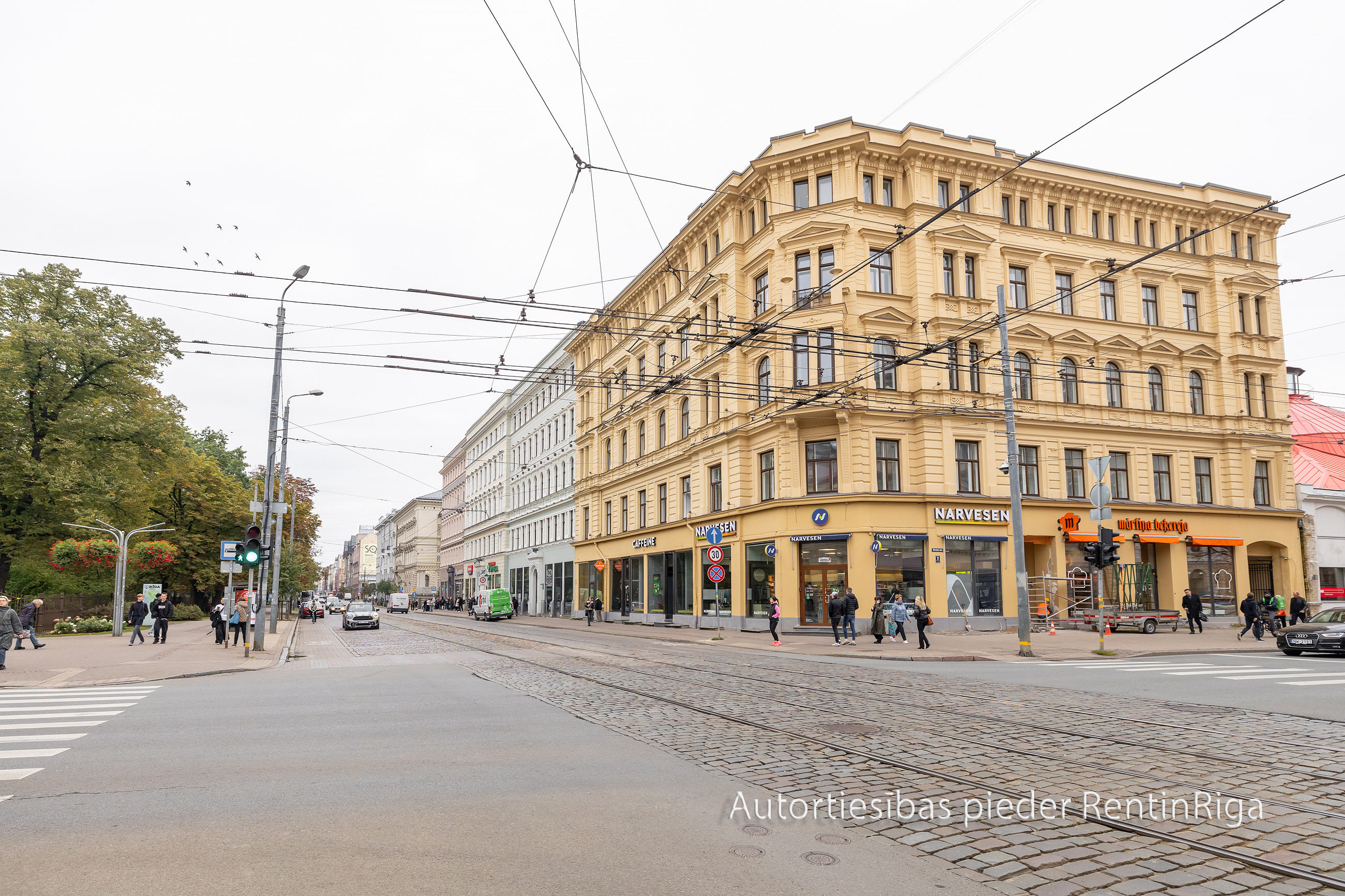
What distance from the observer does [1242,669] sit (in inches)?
728

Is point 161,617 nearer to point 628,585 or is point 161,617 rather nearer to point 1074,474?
point 628,585

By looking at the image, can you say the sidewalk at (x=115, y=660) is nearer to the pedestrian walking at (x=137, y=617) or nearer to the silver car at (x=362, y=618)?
the pedestrian walking at (x=137, y=617)

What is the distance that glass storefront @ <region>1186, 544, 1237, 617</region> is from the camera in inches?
1478

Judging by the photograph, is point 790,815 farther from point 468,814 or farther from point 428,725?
point 428,725

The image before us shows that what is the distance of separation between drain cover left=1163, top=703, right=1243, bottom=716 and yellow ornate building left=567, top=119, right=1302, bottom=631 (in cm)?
1560

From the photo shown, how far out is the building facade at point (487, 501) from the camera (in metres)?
81.5

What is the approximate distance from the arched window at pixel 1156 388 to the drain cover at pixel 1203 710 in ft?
96.3

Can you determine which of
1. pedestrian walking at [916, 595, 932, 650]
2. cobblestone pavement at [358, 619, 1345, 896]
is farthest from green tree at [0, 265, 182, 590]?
cobblestone pavement at [358, 619, 1345, 896]

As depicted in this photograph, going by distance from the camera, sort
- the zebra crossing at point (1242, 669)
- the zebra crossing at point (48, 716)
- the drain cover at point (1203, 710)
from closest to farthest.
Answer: the zebra crossing at point (48, 716) < the drain cover at point (1203, 710) < the zebra crossing at point (1242, 669)

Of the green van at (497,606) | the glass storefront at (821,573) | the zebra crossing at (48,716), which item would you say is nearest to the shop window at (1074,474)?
the glass storefront at (821,573)

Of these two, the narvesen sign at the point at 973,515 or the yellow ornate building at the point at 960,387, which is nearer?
the narvesen sign at the point at 973,515

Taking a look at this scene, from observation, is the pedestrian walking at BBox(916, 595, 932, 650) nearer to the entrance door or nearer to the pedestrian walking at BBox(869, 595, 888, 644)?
the pedestrian walking at BBox(869, 595, 888, 644)

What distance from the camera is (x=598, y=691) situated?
14609 millimetres

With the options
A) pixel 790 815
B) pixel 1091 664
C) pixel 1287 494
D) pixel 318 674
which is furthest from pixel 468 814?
pixel 1287 494
